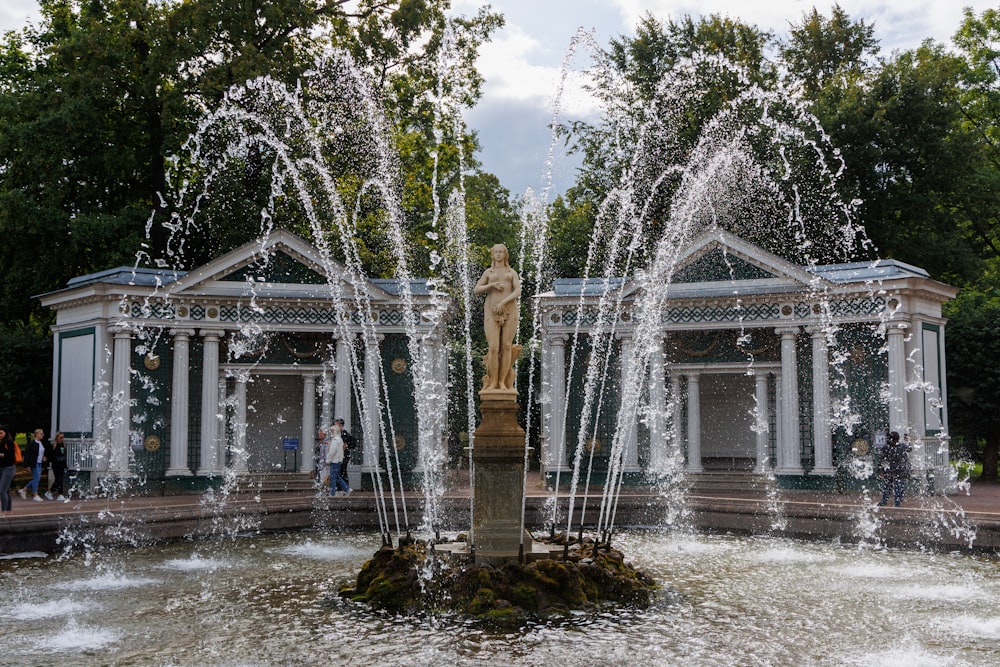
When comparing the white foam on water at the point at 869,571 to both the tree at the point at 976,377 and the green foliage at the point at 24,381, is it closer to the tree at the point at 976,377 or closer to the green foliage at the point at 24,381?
the tree at the point at 976,377

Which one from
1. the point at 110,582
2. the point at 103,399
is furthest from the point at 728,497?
the point at 103,399

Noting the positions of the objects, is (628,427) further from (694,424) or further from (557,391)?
(694,424)

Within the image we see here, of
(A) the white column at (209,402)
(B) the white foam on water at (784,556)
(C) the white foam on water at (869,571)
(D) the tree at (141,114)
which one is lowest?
(C) the white foam on water at (869,571)

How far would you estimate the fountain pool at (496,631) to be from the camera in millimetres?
8305

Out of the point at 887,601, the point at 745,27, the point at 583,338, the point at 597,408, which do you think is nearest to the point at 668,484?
the point at 597,408

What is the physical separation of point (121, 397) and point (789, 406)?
1593 centimetres

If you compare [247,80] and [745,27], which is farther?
[745,27]

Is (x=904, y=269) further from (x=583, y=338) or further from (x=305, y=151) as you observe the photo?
(x=305, y=151)

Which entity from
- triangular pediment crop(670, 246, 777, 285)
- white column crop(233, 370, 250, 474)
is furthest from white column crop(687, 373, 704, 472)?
white column crop(233, 370, 250, 474)

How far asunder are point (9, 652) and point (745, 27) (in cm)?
3347

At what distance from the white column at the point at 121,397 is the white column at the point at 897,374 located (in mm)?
17548

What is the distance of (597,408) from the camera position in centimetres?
2439

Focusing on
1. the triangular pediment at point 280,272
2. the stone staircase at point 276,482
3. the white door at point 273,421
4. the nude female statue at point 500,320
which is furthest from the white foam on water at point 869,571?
the white door at point 273,421

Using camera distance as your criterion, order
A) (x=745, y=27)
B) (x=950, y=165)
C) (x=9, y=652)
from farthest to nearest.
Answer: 1. (x=745, y=27)
2. (x=950, y=165)
3. (x=9, y=652)
